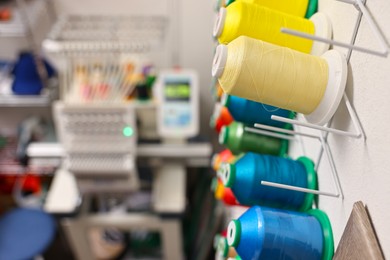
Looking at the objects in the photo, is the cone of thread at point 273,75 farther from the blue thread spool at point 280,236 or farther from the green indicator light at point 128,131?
the green indicator light at point 128,131

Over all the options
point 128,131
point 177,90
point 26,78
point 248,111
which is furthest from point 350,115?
point 26,78

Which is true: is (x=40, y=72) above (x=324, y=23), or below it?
below

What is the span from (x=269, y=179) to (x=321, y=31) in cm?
25

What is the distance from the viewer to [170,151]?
1.54m

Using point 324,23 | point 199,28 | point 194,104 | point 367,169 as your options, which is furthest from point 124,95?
point 367,169

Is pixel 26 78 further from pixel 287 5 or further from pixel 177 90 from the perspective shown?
pixel 287 5

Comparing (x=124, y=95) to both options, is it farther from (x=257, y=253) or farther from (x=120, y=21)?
(x=257, y=253)

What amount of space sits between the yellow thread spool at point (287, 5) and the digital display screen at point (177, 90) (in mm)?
961

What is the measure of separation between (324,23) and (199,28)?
1.31 metres

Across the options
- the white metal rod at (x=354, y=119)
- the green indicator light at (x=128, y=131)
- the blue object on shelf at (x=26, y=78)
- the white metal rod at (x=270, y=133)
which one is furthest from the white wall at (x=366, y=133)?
the blue object on shelf at (x=26, y=78)

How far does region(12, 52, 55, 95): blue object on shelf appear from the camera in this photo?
1620 mm

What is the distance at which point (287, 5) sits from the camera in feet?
1.95

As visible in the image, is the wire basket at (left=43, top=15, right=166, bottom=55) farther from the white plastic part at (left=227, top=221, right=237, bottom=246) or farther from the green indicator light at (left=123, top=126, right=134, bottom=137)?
the white plastic part at (left=227, top=221, right=237, bottom=246)

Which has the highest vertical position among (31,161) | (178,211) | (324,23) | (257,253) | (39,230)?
(324,23)
